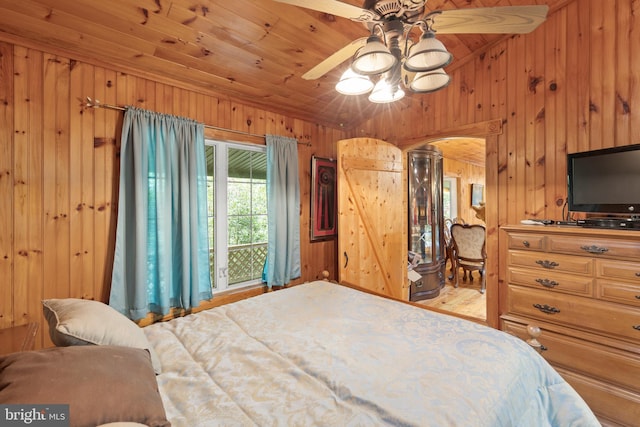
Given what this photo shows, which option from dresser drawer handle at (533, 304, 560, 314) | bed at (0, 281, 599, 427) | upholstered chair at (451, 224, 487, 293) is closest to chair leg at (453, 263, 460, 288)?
upholstered chair at (451, 224, 487, 293)

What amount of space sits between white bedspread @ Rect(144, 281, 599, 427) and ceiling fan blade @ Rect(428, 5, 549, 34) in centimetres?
138

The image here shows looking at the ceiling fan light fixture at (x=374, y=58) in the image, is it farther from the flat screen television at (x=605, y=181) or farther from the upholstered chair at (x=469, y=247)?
the upholstered chair at (x=469, y=247)

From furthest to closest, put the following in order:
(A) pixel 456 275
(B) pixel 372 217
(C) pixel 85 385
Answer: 1. (A) pixel 456 275
2. (B) pixel 372 217
3. (C) pixel 85 385

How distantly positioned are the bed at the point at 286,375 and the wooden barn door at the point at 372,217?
1462 millimetres

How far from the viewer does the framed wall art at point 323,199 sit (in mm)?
3223

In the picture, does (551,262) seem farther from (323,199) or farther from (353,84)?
(323,199)

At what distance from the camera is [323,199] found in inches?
132

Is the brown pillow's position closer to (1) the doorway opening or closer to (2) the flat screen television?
(2) the flat screen television

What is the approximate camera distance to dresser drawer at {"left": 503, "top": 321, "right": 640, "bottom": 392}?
5.23 feet

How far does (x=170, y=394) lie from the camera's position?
95 cm

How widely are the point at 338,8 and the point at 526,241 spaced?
1.99 meters

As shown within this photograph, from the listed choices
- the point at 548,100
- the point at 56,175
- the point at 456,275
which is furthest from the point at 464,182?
the point at 56,175

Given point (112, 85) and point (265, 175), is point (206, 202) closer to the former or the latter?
point (265, 175)

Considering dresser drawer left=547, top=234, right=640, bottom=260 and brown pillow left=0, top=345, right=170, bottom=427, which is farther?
dresser drawer left=547, top=234, right=640, bottom=260
